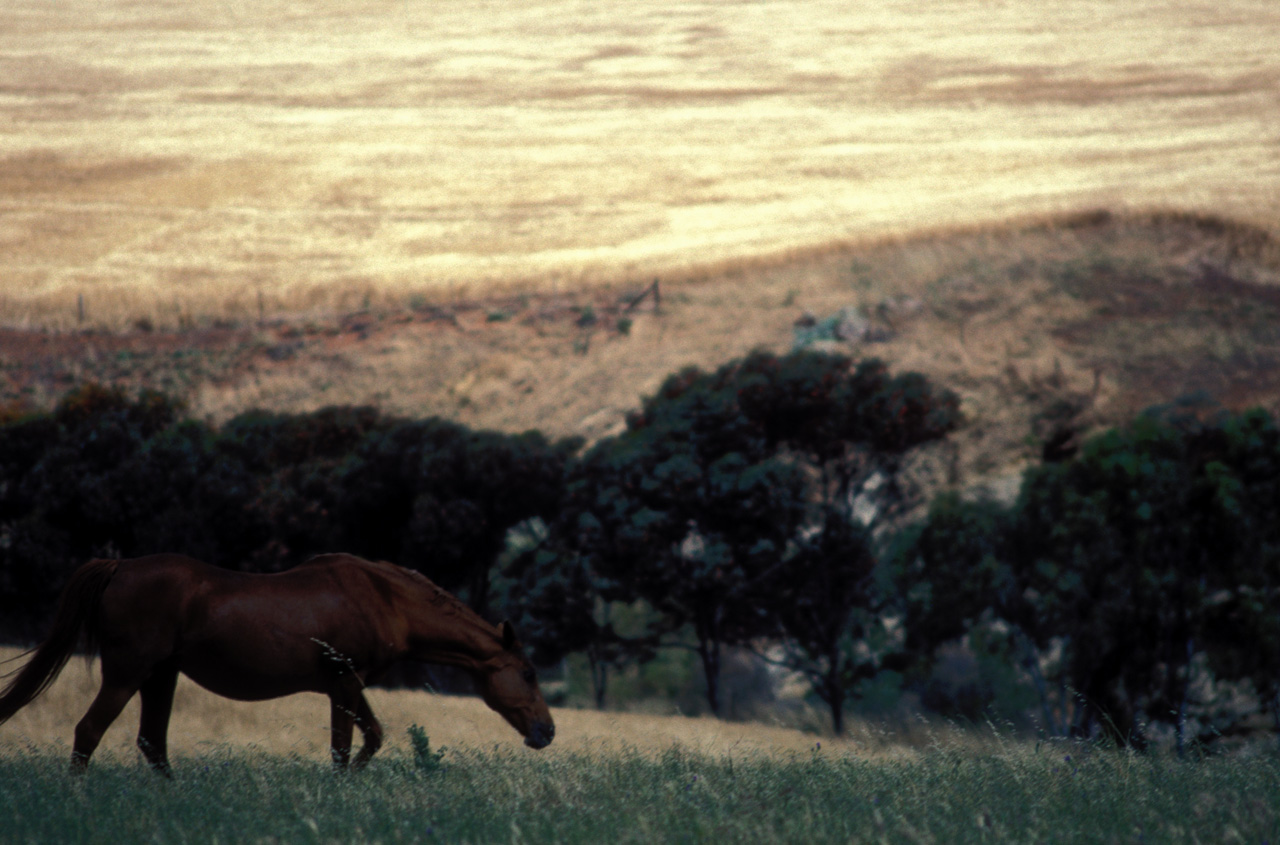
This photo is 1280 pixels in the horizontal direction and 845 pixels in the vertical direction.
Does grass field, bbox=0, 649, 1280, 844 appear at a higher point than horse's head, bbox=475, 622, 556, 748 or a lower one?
higher

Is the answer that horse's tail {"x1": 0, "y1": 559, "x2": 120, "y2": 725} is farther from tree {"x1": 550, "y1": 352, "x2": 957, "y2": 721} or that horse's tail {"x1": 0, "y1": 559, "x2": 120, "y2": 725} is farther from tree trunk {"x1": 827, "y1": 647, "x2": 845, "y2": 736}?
tree trunk {"x1": 827, "y1": 647, "x2": 845, "y2": 736}

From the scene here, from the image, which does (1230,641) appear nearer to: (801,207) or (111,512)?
(111,512)

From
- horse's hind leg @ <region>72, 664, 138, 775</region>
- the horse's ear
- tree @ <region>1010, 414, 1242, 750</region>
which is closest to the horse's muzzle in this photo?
the horse's ear

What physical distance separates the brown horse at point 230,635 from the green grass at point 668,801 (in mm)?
601

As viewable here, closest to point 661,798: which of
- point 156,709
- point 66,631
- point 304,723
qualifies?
point 156,709

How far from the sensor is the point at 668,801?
5.65 m

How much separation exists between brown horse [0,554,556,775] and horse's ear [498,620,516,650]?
438 mm

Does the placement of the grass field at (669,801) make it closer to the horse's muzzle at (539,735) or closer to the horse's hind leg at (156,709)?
the horse's hind leg at (156,709)

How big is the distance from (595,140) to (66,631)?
61.4m

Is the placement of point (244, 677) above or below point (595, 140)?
above

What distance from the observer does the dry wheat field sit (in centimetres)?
4919

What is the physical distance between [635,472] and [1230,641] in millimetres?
13037

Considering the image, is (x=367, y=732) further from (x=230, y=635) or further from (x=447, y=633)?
(x=230, y=635)

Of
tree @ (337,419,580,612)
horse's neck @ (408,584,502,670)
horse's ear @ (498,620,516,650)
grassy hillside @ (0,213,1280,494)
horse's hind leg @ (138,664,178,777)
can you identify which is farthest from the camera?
grassy hillside @ (0,213,1280,494)
